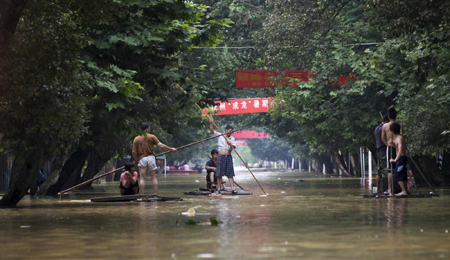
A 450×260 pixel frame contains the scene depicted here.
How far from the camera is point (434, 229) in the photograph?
756 cm

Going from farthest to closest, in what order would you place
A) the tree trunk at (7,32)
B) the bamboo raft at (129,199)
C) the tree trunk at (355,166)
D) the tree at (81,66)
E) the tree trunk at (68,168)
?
the tree trunk at (355,166) < the tree trunk at (68,168) < the bamboo raft at (129,199) < the tree at (81,66) < the tree trunk at (7,32)

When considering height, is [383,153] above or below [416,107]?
below

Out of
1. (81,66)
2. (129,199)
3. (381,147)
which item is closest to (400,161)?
(381,147)

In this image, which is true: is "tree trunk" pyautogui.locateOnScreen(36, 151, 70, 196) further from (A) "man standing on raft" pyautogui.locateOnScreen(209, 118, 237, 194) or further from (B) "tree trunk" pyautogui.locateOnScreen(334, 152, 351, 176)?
(B) "tree trunk" pyautogui.locateOnScreen(334, 152, 351, 176)

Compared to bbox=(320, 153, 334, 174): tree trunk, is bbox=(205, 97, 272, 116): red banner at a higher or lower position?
higher

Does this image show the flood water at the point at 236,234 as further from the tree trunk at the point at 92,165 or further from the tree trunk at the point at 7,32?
the tree trunk at the point at 92,165

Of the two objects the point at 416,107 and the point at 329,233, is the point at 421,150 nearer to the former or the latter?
the point at 416,107

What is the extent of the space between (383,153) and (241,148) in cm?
16604

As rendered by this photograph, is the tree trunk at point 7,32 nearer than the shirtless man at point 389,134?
Yes

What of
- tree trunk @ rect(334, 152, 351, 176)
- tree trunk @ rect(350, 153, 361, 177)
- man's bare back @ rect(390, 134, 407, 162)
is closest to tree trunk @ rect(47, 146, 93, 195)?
man's bare back @ rect(390, 134, 407, 162)

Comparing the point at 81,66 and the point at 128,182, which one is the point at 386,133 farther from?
the point at 81,66

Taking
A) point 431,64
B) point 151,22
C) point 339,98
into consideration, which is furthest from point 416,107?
point 151,22

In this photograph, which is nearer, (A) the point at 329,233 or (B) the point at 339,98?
(A) the point at 329,233

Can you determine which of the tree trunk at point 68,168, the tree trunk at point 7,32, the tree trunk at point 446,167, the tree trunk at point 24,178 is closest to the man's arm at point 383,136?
the tree trunk at point 24,178
